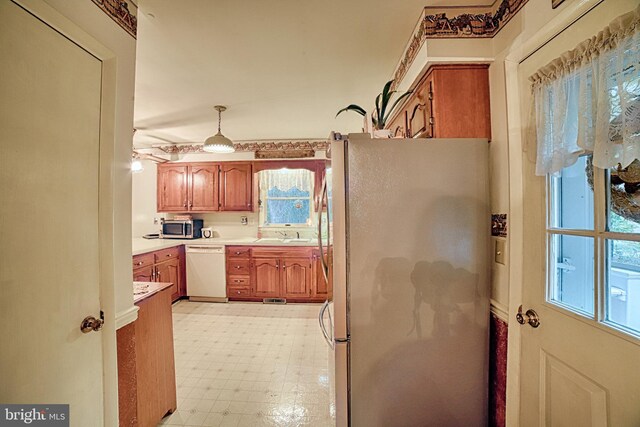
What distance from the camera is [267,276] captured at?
3.52m

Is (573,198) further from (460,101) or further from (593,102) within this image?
(460,101)

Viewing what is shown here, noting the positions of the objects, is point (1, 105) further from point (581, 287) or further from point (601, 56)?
point (581, 287)

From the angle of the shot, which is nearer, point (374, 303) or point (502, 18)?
point (374, 303)

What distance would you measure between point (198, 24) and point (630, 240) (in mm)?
2150

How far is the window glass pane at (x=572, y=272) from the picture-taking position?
33.2 inches

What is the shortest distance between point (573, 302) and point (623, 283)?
0.19 meters

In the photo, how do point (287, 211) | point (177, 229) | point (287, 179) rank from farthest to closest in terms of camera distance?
1. point (287, 211)
2. point (287, 179)
3. point (177, 229)

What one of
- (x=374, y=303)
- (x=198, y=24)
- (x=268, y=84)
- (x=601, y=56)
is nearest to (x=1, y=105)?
(x=198, y=24)

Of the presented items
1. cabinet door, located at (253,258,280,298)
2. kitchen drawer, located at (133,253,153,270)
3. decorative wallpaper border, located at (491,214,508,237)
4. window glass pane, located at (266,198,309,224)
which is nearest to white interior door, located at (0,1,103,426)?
decorative wallpaper border, located at (491,214,508,237)

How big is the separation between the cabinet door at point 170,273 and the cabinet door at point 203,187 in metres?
0.92

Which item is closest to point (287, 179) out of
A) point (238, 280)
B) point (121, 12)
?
point (238, 280)

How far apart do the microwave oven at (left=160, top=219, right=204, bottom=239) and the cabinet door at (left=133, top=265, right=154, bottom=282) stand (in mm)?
921

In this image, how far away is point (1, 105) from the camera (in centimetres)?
71

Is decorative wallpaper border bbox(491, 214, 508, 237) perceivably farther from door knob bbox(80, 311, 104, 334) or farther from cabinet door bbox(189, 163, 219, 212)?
cabinet door bbox(189, 163, 219, 212)
